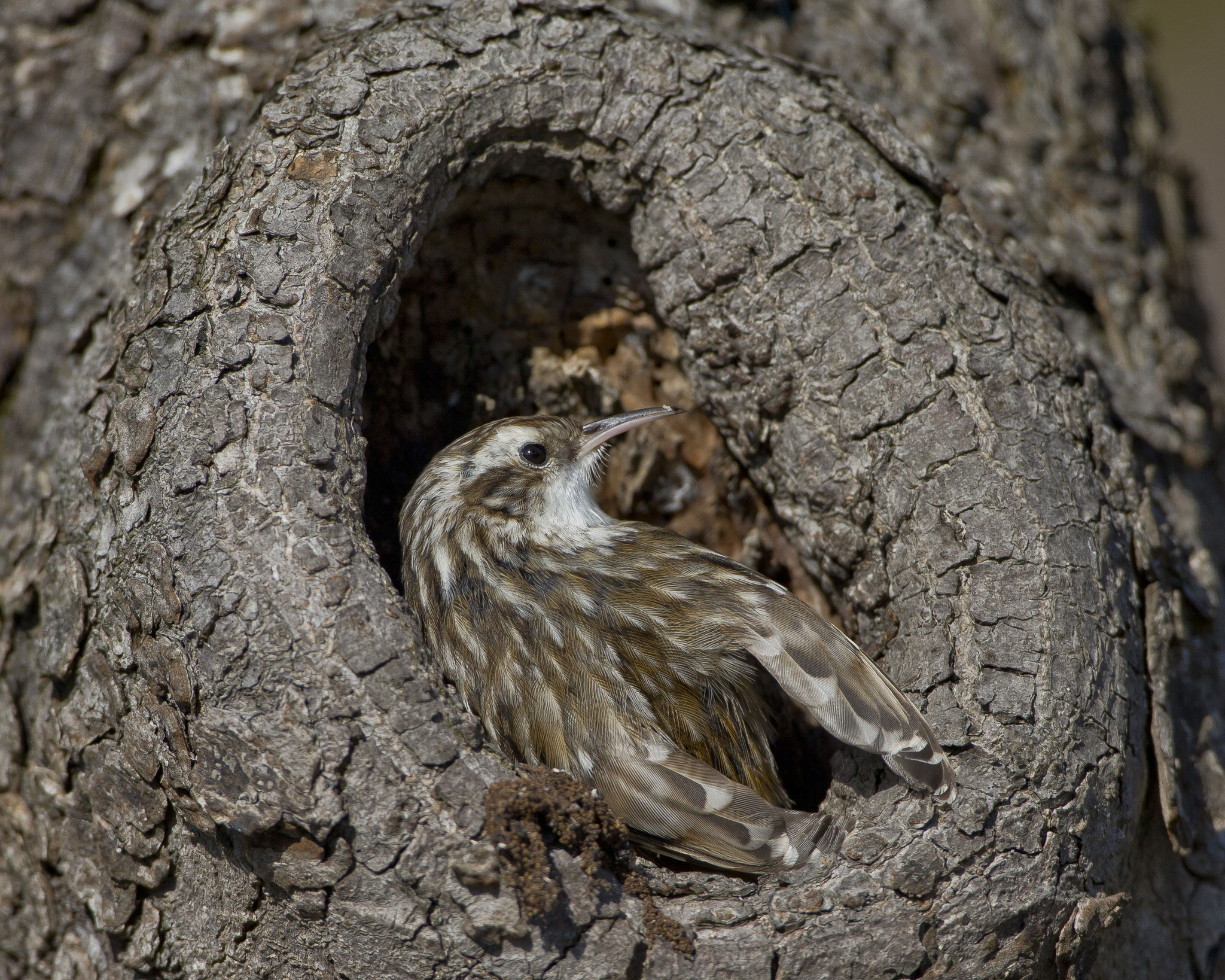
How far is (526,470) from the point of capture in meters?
3.96

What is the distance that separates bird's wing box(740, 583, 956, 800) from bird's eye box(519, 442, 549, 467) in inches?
42.5

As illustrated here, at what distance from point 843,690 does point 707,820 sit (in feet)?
1.82

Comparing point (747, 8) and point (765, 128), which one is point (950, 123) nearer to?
point (747, 8)

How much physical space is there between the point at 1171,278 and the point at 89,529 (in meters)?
4.98

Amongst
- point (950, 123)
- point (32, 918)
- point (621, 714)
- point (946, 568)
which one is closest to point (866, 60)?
point (950, 123)

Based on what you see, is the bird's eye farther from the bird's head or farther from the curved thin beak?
the curved thin beak

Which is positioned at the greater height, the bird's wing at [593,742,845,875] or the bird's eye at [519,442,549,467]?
the bird's eye at [519,442,549,467]

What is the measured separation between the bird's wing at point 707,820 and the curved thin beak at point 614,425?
51.9 inches

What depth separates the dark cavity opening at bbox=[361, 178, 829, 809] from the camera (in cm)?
409

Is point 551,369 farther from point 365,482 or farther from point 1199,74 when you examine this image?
point 1199,74

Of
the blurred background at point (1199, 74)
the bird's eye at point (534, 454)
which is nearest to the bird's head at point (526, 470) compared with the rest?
the bird's eye at point (534, 454)

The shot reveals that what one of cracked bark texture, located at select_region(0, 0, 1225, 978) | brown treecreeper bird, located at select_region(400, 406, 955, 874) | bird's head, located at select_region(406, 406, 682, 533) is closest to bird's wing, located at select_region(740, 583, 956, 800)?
brown treecreeper bird, located at select_region(400, 406, 955, 874)

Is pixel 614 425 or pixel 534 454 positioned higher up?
pixel 614 425

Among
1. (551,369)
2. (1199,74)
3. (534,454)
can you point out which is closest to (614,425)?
(534,454)
